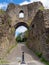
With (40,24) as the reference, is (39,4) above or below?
above

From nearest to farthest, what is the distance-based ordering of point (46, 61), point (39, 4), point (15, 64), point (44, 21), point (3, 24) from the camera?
point (15, 64) → point (46, 61) → point (44, 21) → point (3, 24) → point (39, 4)

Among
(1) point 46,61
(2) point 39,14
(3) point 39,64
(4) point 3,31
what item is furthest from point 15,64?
(2) point 39,14

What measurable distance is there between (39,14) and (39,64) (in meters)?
5.07

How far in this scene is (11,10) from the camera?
31.5 m

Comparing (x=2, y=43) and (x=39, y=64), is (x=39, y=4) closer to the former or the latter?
(x=2, y=43)

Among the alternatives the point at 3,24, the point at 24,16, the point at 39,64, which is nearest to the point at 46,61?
the point at 39,64

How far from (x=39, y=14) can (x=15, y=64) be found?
18.1ft

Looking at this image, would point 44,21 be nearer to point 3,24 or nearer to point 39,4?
point 3,24

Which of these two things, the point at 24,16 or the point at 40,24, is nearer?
the point at 40,24

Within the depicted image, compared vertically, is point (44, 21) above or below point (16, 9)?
below

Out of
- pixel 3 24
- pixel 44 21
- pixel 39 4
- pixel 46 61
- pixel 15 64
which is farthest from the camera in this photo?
pixel 39 4

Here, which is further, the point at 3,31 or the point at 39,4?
the point at 39,4

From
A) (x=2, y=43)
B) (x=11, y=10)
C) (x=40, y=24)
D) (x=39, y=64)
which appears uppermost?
(x=11, y=10)

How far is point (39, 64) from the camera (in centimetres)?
1416
